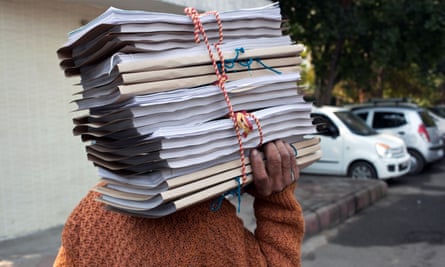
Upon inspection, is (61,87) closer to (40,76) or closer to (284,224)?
(40,76)

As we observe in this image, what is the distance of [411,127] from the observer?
947cm

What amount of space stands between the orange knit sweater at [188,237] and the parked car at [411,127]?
29.1 ft

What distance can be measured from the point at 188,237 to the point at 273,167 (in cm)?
32

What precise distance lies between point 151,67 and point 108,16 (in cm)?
14

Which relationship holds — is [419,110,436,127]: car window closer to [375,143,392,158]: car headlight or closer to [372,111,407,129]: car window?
[372,111,407,129]: car window

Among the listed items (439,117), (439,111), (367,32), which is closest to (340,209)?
(367,32)

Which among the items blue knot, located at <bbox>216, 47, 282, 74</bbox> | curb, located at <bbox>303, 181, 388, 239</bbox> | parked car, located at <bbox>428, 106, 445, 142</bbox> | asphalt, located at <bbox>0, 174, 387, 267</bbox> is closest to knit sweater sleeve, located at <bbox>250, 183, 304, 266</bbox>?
blue knot, located at <bbox>216, 47, 282, 74</bbox>

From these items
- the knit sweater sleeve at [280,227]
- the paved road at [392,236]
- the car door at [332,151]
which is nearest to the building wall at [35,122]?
the paved road at [392,236]

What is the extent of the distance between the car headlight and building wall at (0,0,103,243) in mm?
5362

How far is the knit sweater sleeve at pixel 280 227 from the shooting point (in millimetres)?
1336

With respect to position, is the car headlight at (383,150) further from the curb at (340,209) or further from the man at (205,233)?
the man at (205,233)

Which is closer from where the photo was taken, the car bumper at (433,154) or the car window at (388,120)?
the car bumper at (433,154)

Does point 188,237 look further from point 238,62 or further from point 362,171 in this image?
point 362,171

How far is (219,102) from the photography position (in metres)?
1.13
